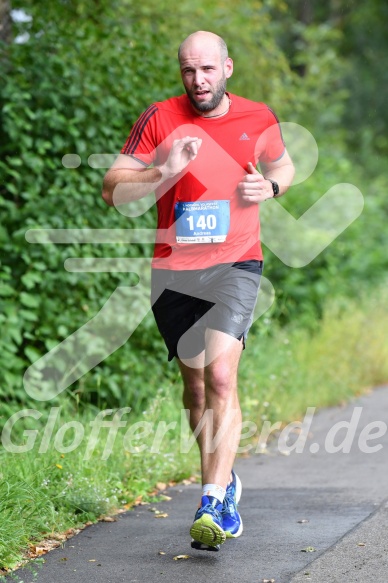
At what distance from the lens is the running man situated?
4719 mm

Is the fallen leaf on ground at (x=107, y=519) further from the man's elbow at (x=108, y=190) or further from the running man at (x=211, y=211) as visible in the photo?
the man's elbow at (x=108, y=190)

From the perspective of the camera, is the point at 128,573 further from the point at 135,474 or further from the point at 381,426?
the point at 381,426

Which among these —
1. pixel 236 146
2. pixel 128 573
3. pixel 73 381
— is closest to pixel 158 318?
pixel 236 146

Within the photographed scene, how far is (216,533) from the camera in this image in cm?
431

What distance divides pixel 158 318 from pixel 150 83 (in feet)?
12.0

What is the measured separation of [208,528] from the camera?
4.30m

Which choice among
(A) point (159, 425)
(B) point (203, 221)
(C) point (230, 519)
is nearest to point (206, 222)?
(B) point (203, 221)

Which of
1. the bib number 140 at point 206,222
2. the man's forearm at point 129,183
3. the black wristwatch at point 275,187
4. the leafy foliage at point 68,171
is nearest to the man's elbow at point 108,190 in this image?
the man's forearm at point 129,183

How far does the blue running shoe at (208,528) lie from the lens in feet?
14.1

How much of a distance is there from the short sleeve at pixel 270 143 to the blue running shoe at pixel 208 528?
171 cm

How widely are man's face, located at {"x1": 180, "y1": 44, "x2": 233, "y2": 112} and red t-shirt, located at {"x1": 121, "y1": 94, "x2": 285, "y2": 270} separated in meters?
0.10

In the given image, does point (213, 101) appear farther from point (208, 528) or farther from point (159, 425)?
point (159, 425)

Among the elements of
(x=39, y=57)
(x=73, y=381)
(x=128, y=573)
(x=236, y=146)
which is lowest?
(x=128, y=573)

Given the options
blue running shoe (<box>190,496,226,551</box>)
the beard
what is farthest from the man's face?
blue running shoe (<box>190,496,226,551</box>)
